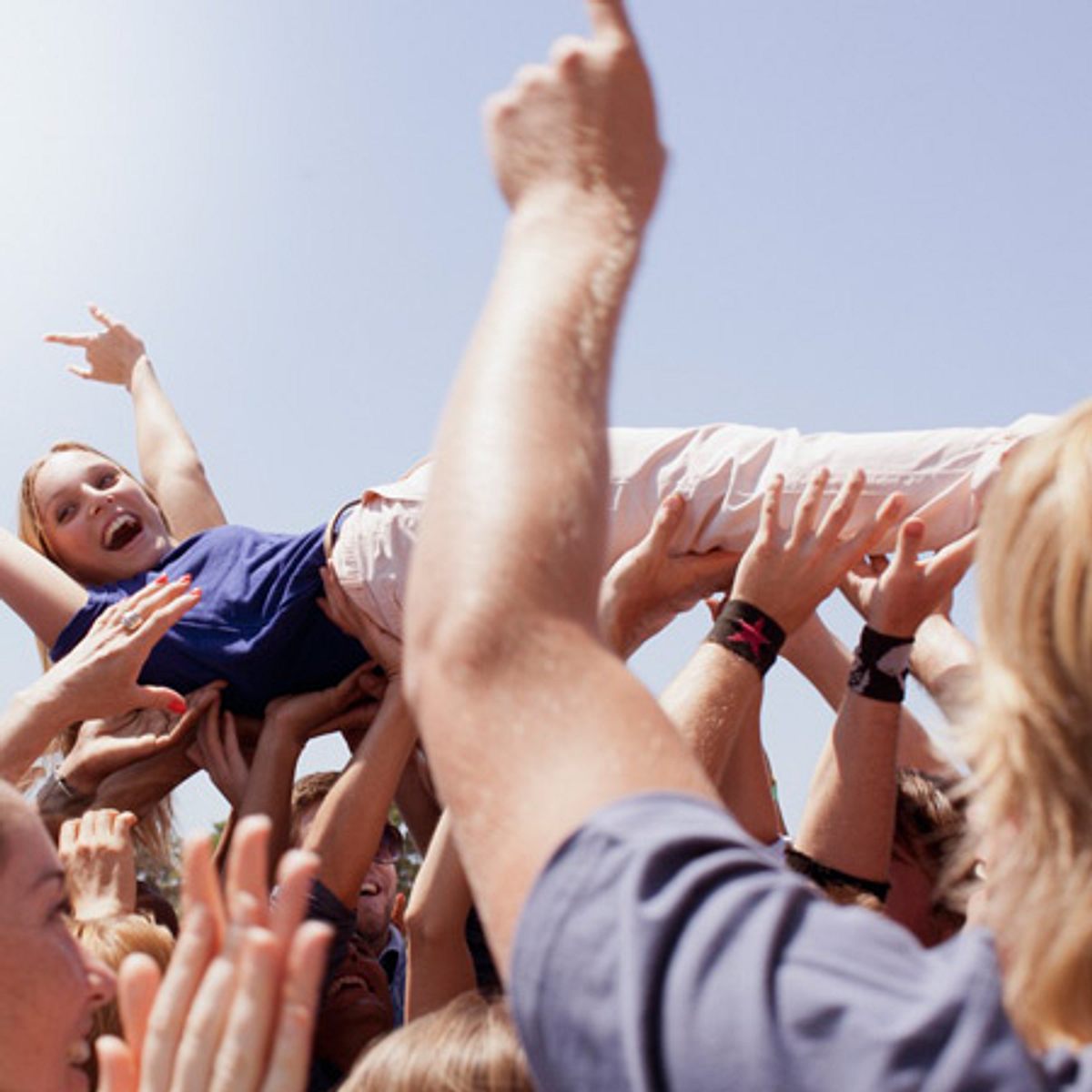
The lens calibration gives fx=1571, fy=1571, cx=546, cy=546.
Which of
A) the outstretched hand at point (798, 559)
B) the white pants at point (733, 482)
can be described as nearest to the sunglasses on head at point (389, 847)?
the white pants at point (733, 482)

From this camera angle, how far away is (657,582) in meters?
3.27

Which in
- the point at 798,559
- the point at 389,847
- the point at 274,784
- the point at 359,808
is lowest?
the point at 389,847

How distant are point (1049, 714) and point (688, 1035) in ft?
0.93

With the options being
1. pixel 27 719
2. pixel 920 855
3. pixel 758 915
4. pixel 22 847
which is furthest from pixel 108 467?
pixel 758 915

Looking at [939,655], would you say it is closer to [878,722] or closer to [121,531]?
[878,722]

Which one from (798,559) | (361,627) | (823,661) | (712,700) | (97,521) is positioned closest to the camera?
(712,700)

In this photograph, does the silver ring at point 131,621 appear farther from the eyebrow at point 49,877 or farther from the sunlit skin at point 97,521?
the eyebrow at point 49,877

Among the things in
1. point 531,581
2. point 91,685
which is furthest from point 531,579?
point 91,685

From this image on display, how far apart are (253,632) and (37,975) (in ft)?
8.21

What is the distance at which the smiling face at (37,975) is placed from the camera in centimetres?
172

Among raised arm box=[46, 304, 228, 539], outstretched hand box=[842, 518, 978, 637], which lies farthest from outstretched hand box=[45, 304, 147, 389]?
outstretched hand box=[842, 518, 978, 637]

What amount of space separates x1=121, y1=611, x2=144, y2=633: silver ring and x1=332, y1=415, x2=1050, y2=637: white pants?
0.51 meters

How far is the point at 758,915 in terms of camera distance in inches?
31.8

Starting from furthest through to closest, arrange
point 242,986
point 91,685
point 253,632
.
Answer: point 253,632 < point 91,685 < point 242,986
